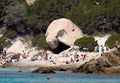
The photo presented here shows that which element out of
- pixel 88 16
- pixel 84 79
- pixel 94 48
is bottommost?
pixel 84 79

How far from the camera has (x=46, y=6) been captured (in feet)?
313

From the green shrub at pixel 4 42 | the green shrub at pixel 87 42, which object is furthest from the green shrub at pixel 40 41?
the green shrub at pixel 87 42

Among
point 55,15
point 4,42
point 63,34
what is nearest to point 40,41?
point 63,34

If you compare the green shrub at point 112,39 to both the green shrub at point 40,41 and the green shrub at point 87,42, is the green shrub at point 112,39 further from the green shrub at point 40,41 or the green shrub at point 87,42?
the green shrub at point 40,41

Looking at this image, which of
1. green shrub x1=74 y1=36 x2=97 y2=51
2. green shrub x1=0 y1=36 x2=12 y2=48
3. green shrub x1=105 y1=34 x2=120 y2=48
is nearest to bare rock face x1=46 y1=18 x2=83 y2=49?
green shrub x1=74 y1=36 x2=97 y2=51

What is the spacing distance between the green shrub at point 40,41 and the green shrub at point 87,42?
22.7ft

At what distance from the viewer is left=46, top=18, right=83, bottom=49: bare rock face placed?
8694 centimetres

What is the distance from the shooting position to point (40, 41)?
8950cm

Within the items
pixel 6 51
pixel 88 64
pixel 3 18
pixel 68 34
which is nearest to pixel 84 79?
pixel 88 64

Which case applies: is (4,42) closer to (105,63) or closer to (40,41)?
(40,41)

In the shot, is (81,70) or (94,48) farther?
(94,48)

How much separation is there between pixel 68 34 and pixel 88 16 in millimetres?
4350

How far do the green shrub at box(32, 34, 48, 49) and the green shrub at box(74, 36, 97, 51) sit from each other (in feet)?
22.7

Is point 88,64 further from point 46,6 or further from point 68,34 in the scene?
point 46,6
